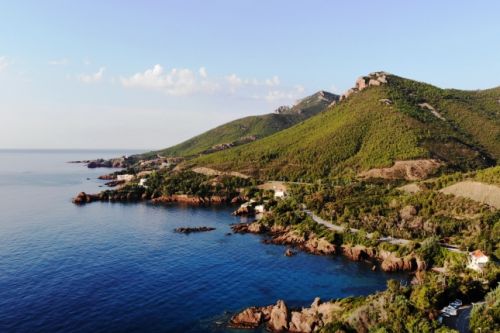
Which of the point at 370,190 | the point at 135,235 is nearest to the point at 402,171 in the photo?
the point at 370,190

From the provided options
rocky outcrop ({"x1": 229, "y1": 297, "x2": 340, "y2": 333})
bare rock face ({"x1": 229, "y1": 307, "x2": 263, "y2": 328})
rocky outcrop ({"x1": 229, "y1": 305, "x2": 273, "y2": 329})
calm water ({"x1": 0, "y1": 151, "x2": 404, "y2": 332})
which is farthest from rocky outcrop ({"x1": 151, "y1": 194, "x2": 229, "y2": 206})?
bare rock face ({"x1": 229, "y1": 307, "x2": 263, "y2": 328})

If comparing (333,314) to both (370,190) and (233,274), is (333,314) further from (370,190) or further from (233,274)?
(370,190)

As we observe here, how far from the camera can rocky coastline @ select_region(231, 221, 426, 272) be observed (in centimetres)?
8081

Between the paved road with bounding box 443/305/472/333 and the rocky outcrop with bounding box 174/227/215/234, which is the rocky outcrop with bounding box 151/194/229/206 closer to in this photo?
the rocky outcrop with bounding box 174/227/215/234

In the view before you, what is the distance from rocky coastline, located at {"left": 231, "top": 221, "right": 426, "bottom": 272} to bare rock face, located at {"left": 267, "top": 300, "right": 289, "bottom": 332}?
103ft

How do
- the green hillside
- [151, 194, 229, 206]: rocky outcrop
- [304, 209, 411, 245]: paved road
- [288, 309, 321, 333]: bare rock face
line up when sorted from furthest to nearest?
the green hillside < [151, 194, 229, 206]: rocky outcrop < [304, 209, 411, 245]: paved road < [288, 309, 321, 333]: bare rock face

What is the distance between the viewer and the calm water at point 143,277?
198 feet

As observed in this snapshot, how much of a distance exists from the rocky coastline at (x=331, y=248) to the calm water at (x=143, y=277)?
130 inches

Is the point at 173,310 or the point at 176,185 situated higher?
the point at 176,185

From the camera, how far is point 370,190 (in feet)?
431

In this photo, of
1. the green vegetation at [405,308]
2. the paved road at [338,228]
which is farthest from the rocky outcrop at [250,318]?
the paved road at [338,228]

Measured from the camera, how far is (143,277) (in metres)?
75.9

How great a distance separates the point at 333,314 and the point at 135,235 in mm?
66274

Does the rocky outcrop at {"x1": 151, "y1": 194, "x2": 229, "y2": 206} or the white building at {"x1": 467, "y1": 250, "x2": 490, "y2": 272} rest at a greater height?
the rocky outcrop at {"x1": 151, "y1": 194, "x2": 229, "y2": 206}
